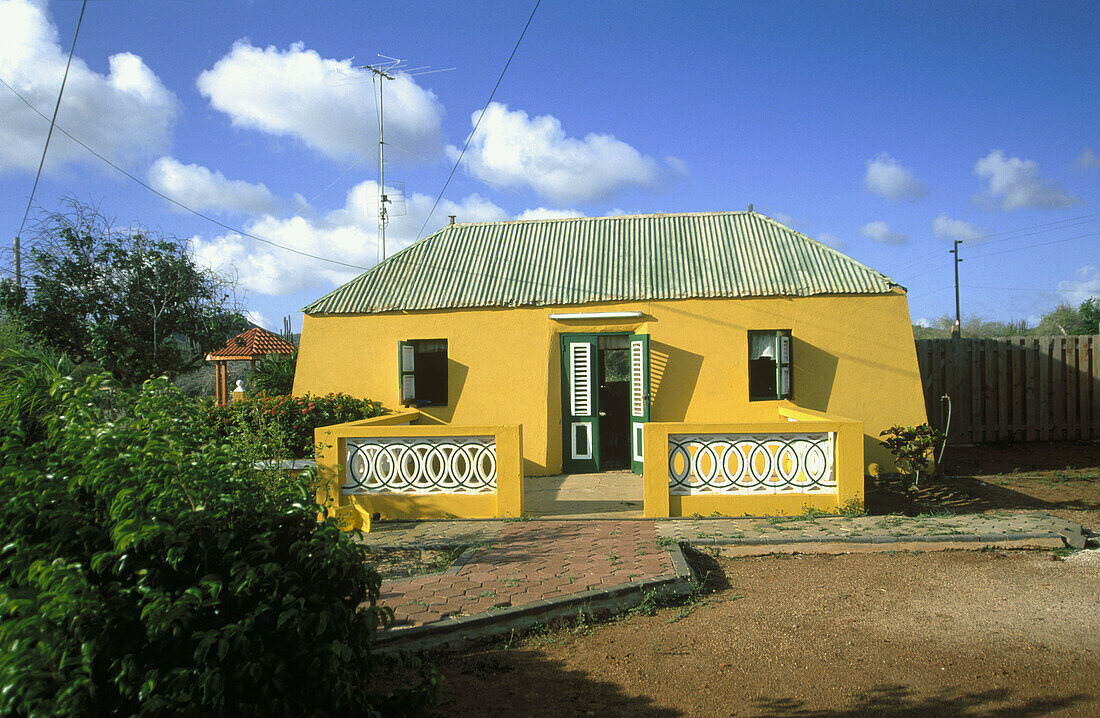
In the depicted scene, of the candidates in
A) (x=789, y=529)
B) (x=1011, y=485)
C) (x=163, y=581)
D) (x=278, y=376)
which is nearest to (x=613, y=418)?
(x=278, y=376)

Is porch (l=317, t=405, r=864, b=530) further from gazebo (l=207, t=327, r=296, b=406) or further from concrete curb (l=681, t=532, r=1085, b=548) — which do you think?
gazebo (l=207, t=327, r=296, b=406)

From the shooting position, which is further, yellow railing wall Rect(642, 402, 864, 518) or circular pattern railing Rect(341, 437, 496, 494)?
circular pattern railing Rect(341, 437, 496, 494)

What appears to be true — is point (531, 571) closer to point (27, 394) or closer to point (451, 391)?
point (27, 394)

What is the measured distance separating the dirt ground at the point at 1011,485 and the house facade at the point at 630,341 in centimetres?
126

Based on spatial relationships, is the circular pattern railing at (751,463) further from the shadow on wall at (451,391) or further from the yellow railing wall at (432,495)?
the shadow on wall at (451,391)

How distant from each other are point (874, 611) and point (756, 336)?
665 cm

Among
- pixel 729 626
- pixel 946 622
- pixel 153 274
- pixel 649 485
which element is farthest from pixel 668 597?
pixel 153 274

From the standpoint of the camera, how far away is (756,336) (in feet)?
36.5

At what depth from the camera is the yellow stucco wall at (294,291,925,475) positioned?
10.8 meters

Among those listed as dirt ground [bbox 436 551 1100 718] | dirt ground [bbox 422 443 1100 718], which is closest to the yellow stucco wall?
dirt ground [bbox 422 443 1100 718]

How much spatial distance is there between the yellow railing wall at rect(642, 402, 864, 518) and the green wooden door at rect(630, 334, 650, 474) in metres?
2.99

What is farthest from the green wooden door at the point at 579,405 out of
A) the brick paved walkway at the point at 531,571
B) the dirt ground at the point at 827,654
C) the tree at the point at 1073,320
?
the tree at the point at 1073,320

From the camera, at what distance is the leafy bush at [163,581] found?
2.09 m

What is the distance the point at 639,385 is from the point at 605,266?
243cm
